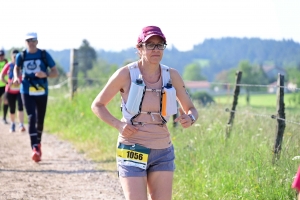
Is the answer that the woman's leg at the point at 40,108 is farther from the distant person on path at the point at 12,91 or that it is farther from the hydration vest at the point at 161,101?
the hydration vest at the point at 161,101

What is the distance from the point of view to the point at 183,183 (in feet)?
27.9

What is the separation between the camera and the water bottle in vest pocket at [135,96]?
5.31 metres

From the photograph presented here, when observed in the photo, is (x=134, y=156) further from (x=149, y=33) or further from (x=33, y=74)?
(x=33, y=74)

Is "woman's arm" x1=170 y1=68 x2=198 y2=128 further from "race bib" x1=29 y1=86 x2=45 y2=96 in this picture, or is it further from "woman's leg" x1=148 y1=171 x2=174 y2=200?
"race bib" x1=29 y1=86 x2=45 y2=96

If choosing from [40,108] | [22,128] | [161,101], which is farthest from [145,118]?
[22,128]

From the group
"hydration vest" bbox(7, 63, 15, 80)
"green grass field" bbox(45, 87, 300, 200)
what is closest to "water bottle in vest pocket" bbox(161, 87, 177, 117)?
A: "green grass field" bbox(45, 87, 300, 200)

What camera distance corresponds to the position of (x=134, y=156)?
17.6ft

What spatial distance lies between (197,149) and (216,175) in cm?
118

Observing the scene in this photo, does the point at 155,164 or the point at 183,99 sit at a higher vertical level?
the point at 183,99

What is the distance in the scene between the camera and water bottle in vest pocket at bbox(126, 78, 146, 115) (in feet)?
17.4

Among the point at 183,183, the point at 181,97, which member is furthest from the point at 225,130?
the point at 181,97

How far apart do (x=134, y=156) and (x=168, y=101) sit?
49 cm

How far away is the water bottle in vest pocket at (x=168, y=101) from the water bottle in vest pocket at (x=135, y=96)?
18cm

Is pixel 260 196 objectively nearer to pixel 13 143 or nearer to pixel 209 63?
pixel 13 143
